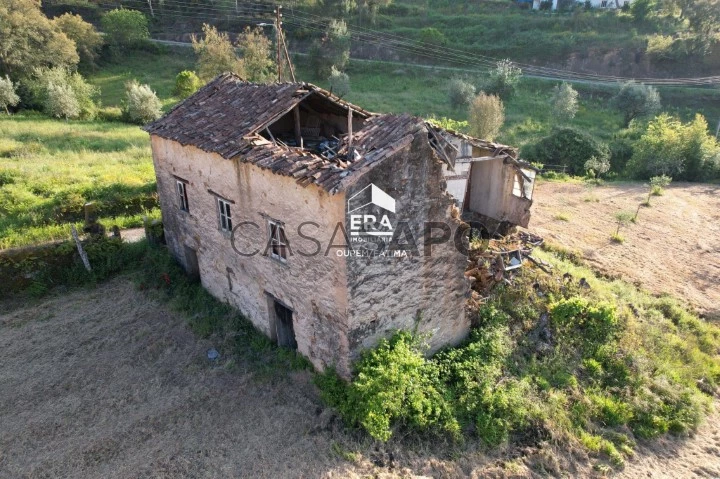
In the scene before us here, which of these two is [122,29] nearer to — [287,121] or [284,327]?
[287,121]

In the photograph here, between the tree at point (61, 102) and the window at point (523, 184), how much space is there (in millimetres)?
31179

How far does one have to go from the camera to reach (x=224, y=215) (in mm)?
A: 12328

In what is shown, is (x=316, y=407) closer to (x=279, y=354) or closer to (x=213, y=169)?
(x=279, y=354)

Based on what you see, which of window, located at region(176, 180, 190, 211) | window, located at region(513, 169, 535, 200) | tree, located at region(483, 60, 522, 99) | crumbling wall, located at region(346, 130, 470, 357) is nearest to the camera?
crumbling wall, located at region(346, 130, 470, 357)

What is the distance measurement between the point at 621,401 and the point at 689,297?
23.1 feet

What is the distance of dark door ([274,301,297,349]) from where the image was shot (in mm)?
11905

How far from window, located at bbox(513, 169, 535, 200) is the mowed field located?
3300 millimetres

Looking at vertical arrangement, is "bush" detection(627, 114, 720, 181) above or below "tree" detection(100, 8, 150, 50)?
below

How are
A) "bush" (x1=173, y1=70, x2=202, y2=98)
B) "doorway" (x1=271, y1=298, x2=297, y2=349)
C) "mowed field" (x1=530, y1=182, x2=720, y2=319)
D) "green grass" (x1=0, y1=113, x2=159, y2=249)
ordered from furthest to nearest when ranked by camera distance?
"bush" (x1=173, y1=70, x2=202, y2=98) → "green grass" (x1=0, y1=113, x2=159, y2=249) → "mowed field" (x1=530, y1=182, x2=720, y2=319) → "doorway" (x1=271, y1=298, x2=297, y2=349)

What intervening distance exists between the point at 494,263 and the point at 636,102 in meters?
32.3

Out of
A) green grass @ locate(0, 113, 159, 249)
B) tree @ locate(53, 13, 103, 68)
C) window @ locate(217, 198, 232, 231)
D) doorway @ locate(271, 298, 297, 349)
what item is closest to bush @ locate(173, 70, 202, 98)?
green grass @ locate(0, 113, 159, 249)

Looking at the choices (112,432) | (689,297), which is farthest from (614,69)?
(112,432)

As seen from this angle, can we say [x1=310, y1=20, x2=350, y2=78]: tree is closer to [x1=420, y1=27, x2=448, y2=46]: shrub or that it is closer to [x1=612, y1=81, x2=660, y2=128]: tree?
[x1=420, y1=27, x2=448, y2=46]: shrub

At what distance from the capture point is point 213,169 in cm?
1195
